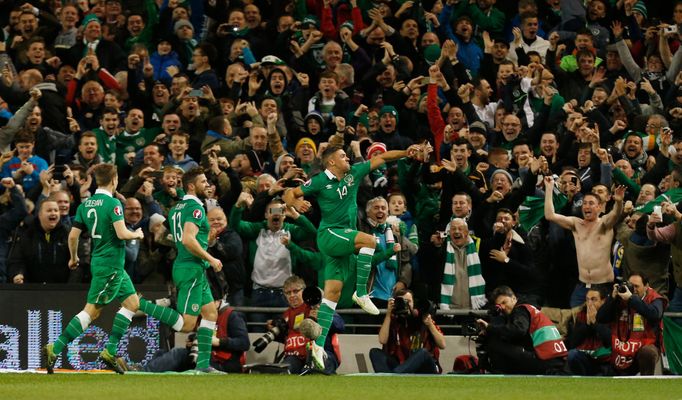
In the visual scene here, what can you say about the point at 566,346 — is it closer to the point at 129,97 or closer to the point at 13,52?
the point at 129,97

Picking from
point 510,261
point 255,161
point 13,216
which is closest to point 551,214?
point 510,261

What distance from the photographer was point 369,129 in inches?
787

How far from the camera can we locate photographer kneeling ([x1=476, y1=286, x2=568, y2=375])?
1569 centimetres

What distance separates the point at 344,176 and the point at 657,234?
4040 mm

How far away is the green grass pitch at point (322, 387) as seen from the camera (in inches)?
480

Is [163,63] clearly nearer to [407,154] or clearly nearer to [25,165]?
[25,165]

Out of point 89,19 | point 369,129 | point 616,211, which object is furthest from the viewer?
point 89,19

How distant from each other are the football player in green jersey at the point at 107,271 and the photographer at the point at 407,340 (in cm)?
245

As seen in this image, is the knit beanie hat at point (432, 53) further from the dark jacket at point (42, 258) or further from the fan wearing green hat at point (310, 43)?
the dark jacket at point (42, 258)

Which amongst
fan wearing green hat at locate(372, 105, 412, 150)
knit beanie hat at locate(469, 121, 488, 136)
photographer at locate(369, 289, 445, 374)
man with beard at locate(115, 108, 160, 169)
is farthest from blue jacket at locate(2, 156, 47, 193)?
knit beanie hat at locate(469, 121, 488, 136)

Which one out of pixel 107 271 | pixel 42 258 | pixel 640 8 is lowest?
pixel 107 271

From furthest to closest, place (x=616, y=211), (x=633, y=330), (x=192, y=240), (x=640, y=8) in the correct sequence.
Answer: (x=640, y=8), (x=616, y=211), (x=633, y=330), (x=192, y=240)

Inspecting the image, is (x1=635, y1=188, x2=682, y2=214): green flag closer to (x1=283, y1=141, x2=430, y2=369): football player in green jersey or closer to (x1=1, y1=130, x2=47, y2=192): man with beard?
(x1=283, y1=141, x2=430, y2=369): football player in green jersey

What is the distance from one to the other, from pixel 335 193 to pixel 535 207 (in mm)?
3819
